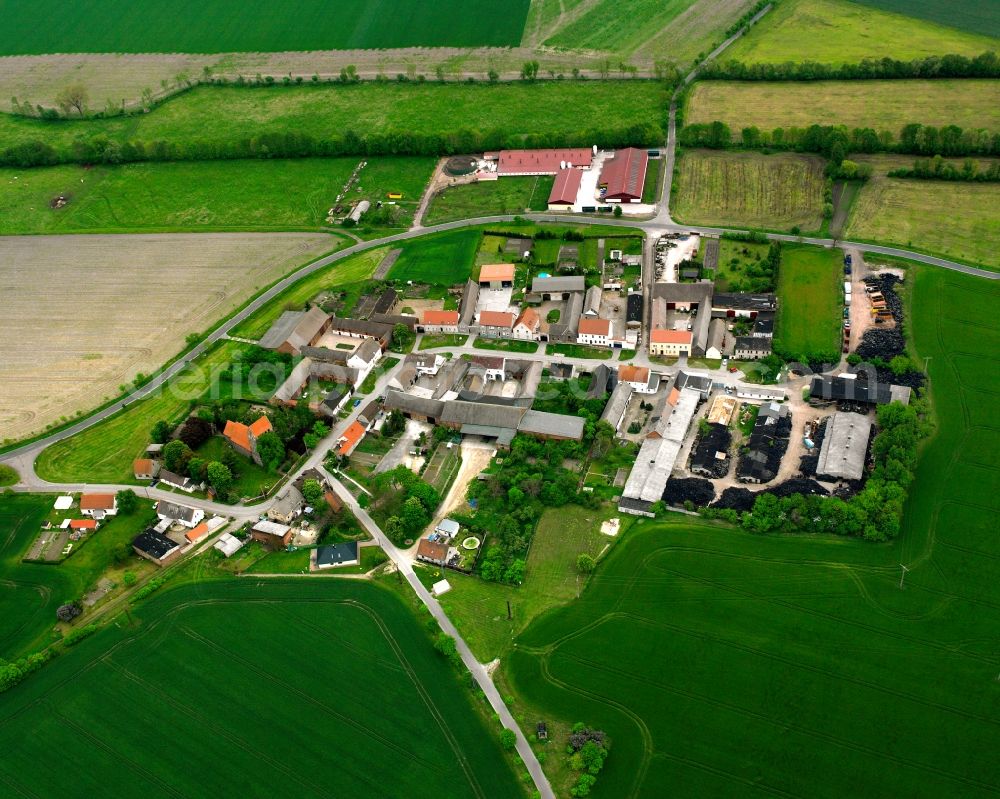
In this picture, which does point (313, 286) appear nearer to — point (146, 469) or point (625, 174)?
point (146, 469)

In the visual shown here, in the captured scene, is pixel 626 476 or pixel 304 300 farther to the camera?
pixel 304 300

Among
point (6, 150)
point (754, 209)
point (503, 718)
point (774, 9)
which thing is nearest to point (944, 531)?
point (503, 718)

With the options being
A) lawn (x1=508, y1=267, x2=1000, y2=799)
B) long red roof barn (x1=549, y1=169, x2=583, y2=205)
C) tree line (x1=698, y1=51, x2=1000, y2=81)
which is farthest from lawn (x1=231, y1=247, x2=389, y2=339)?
tree line (x1=698, y1=51, x2=1000, y2=81)

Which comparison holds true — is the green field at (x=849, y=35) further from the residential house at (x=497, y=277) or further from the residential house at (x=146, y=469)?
the residential house at (x=146, y=469)

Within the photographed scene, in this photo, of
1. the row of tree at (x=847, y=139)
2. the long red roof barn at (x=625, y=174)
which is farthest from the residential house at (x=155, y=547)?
the row of tree at (x=847, y=139)

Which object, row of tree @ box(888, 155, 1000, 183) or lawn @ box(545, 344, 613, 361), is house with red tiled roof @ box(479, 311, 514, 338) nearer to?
lawn @ box(545, 344, 613, 361)

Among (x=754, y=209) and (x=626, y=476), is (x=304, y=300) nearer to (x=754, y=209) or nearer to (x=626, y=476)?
(x=626, y=476)

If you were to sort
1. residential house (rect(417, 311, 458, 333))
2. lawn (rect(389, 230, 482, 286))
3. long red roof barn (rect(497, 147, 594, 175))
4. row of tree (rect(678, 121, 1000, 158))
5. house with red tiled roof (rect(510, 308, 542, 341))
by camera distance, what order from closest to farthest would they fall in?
1. house with red tiled roof (rect(510, 308, 542, 341))
2. residential house (rect(417, 311, 458, 333))
3. lawn (rect(389, 230, 482, 286))
4. row of tree (rect(678, 121, 1000, 158))
5. long red roof barn (rect(497, 147, 594, 175))
